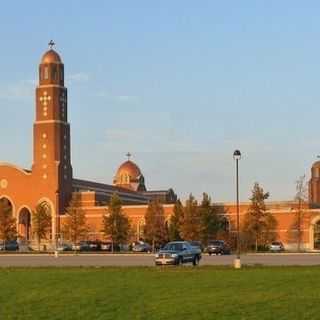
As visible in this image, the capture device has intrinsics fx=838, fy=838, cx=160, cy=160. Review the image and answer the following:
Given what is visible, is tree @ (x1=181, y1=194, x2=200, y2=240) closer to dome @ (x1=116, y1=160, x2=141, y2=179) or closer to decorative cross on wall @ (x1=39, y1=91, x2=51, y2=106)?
decorative cross on wall @ (x1=39, y1=91, x2=51, y2=106)

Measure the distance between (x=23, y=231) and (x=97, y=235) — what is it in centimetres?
1351

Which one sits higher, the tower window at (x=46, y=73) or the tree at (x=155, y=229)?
the tower window at (x=46, y=73)

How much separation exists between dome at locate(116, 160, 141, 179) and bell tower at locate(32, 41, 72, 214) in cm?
3386

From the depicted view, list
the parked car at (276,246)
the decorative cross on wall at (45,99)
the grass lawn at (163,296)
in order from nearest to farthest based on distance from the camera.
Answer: the grass lawn at (163,296) → the parked car at (276,246) → the decorative cross on wall at (45,99)

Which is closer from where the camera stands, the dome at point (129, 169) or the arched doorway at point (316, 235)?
the arched doorway at point (316, 235)

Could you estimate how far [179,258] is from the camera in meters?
45.2

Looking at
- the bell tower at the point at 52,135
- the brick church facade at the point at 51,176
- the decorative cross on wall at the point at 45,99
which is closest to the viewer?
the brick church facade at the point at 51,176

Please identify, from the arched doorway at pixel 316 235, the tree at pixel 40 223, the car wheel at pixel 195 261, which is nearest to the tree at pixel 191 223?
the arched doorway at pixel 316 235

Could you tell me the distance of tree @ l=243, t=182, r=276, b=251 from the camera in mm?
96000

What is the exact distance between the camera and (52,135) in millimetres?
127750

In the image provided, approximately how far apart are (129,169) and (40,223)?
51.0m

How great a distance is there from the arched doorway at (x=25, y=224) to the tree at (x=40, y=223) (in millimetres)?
8266

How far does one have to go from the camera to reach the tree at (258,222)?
315 feet

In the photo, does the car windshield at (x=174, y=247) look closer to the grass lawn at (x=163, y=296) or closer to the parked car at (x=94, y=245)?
the grass lawn at (x=163, y=296)
